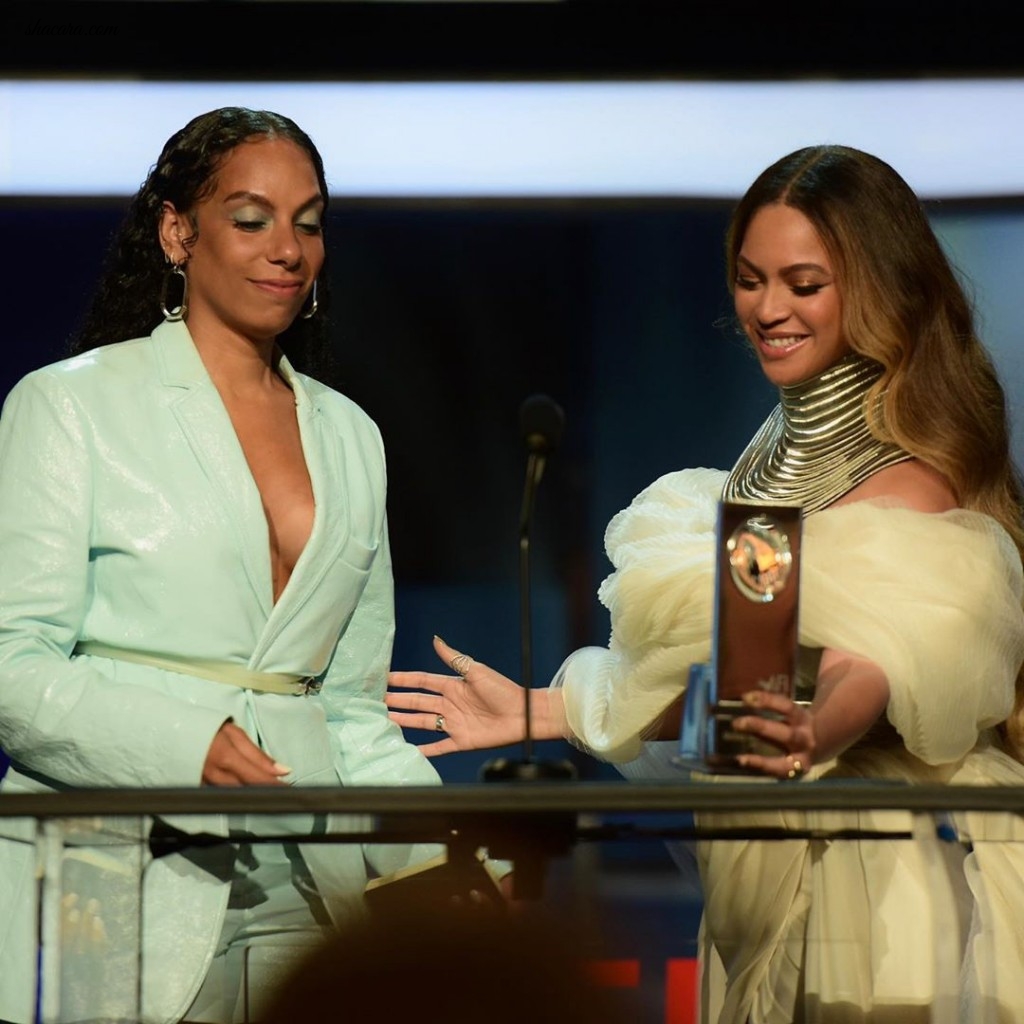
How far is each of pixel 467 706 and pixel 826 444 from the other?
0.87 meters

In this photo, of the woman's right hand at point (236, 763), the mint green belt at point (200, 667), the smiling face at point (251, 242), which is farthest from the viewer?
the smiling face at point (251, 242)

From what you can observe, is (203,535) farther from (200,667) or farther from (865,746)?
(865,746)

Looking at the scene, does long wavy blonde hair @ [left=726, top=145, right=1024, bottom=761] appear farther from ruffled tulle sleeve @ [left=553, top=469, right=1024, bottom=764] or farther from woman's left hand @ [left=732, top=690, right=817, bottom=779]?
woman's left hand @ [left=732, top=690, right=817, bottom=779]

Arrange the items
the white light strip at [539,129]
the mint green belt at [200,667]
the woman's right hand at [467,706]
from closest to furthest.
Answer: the mint green belt at [200,667], the woman's right hand at [467,706], the white light strip at [539,129]

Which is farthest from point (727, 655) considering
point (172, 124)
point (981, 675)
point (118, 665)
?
point (172, 124)

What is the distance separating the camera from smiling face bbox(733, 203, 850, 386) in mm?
2801

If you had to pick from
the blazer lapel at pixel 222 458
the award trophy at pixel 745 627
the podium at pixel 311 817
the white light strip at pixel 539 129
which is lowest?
the podium at pixel 311 817

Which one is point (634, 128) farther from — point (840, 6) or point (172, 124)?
point (172, 124)

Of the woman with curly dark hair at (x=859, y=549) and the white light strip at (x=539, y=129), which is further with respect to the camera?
the white light strip at (x=539, y=129)

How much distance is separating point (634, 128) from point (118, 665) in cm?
215

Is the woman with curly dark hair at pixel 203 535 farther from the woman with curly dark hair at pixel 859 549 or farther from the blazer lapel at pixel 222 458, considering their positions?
the woman with curly dark hair at pixel 859 549

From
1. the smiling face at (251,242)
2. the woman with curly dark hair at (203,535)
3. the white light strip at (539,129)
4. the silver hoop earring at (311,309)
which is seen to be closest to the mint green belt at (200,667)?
the woman with curly dark hair at (203,535)

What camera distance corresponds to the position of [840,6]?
3.99 metres

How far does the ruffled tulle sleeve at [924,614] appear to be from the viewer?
254cm
